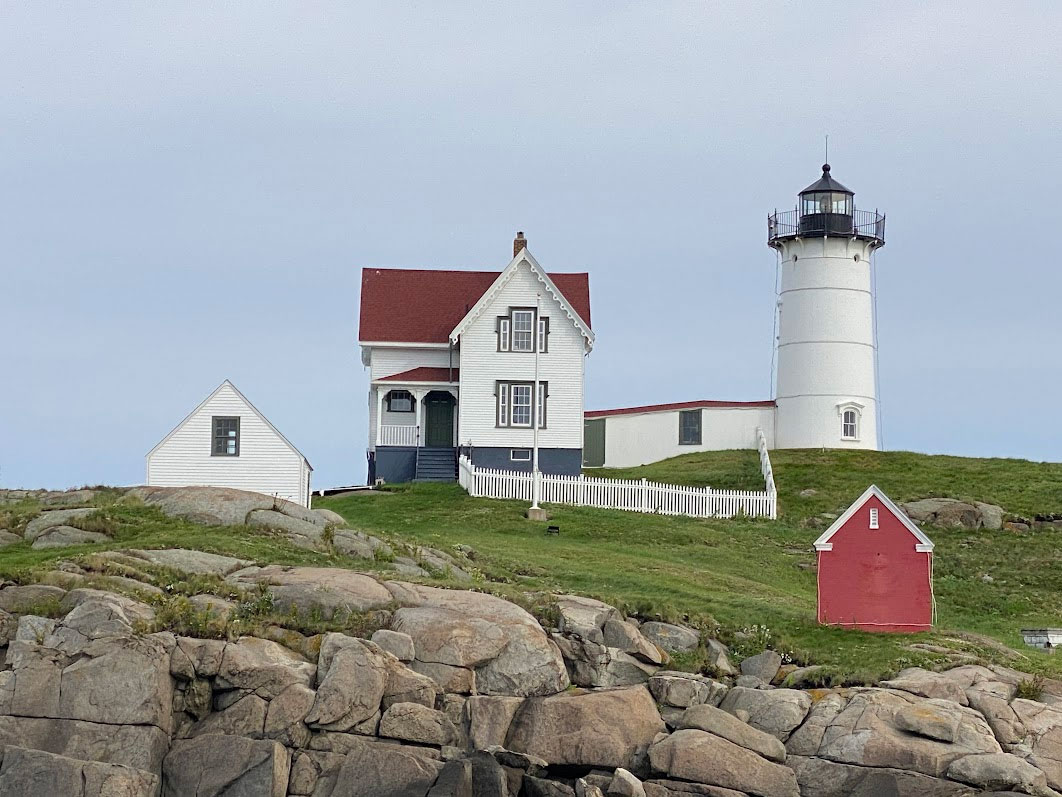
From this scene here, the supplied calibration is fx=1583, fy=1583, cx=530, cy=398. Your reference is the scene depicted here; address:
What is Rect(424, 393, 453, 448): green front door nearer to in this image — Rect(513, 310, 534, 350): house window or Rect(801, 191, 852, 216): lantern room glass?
Rect(513, 310, 534, 350): house window

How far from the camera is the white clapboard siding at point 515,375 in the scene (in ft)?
163

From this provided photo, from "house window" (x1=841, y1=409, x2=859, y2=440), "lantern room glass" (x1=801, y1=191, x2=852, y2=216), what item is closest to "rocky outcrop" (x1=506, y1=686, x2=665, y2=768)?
"house window" (x1=841, y1=409, x2=859, y2=440)

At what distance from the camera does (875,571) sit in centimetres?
2994

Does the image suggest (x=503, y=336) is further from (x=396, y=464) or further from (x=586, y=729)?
(x=586, y=729)

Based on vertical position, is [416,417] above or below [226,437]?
above

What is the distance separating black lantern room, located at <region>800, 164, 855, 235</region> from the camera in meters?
55.5

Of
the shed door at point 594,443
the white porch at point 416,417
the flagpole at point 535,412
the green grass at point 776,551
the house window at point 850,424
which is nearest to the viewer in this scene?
the green grass at point 776,551

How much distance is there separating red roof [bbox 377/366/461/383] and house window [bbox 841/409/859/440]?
550 inches

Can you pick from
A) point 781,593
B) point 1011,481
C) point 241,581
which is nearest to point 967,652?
point 781,593

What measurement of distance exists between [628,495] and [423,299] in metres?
12.0

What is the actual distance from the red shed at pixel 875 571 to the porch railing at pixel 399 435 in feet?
76.2

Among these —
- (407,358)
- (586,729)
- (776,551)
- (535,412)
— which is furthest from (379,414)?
(586,729)

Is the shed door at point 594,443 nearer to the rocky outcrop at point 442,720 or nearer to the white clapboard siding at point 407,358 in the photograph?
the white clapboard siding at point 407,358

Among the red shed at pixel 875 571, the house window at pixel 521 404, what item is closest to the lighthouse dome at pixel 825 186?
the house window at pixel 521 404
